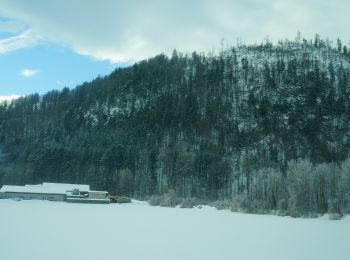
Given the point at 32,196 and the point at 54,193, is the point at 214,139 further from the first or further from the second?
the point at 32,196

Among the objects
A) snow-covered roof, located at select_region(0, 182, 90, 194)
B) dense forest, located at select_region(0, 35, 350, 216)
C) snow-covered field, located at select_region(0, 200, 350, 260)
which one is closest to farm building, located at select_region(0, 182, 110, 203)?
snow-covered roof, located at select_region(0, 182, 90, 194)

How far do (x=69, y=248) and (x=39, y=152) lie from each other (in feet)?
371

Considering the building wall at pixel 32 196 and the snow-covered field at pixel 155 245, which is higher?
the snow-covered field at pixel 155 245

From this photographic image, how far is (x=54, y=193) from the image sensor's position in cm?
9206

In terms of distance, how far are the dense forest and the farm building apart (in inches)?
495

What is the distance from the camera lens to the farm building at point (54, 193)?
8794cm

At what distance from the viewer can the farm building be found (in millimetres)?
87938

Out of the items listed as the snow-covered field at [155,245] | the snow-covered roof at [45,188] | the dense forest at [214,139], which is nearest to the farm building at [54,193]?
the snow-covered roof at [45,188]

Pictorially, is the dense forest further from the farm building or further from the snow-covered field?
the snow-covered field

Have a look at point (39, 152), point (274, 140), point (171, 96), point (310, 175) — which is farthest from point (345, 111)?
point (39, 152)

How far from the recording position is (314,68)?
177625 millimetres

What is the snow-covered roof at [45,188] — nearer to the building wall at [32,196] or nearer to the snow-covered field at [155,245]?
the building wall at [32,196]

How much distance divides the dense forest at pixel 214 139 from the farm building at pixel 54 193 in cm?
1258

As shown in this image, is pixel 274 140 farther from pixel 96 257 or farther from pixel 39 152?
pixel 96 257
